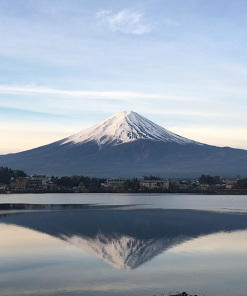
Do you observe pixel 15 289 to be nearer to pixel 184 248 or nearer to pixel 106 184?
pixel 184 248

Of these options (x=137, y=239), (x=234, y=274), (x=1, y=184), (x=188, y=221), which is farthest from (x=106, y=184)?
(x=234, y=274)

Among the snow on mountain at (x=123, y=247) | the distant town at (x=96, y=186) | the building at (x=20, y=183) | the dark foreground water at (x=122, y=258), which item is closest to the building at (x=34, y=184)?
the distant town at (x=96, y=186)

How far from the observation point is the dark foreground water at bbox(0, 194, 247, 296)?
16.6 meters

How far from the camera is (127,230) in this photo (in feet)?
107

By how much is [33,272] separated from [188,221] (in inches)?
867

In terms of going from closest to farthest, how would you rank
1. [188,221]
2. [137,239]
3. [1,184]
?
[137,239], [188,221], [1,184]

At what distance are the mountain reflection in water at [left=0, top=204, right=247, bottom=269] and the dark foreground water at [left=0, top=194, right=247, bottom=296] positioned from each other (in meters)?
0.06

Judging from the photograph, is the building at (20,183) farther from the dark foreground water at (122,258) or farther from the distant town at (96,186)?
the dark foreground water at (122,258)

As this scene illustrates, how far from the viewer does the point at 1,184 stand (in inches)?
5364

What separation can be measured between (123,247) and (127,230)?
727cm

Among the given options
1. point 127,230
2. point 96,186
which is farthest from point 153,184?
point 127,230

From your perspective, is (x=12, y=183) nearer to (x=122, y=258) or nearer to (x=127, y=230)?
(x=127, y=230)

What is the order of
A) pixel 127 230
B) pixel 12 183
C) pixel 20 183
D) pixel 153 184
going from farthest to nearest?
pixel 12 183, pixel 20 183, pixel 153 184, pixel 127 230

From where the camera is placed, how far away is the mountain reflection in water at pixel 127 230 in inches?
928
